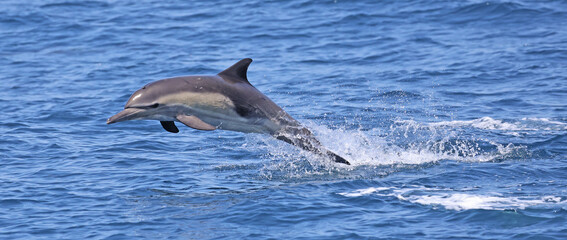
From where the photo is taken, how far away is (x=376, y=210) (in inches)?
396

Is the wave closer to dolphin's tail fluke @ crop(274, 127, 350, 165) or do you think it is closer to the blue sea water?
the blue sea water

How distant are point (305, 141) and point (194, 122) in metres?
1.85

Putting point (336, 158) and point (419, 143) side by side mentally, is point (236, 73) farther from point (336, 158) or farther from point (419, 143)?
point (419, 143)

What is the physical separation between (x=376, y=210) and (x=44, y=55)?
15.5 m

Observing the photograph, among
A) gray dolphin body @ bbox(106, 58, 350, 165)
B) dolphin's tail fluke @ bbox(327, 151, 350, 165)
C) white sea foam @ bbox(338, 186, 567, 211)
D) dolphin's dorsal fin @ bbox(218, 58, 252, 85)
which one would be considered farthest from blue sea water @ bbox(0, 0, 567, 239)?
dolphin's dorsal fin @ bbox(218, 58, 252, 85)

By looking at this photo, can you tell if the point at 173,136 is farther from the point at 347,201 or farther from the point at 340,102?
the point at 347,201

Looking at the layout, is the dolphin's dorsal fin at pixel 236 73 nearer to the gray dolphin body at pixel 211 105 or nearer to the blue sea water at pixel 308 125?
the gray dolphin body at pixel 211 105

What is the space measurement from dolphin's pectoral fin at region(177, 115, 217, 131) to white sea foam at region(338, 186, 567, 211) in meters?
2.02

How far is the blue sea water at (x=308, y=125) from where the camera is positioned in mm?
9922

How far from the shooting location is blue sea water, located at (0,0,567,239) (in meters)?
9.92

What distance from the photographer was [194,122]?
34.1ft

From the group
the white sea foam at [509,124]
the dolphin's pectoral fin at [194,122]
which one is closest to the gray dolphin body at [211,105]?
the dolphin's pectoral fin at [194,122]

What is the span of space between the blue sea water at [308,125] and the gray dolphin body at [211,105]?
0.95m

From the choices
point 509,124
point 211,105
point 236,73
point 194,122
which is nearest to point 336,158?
point 236,73
